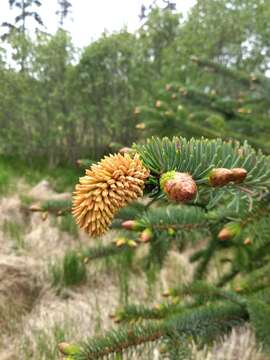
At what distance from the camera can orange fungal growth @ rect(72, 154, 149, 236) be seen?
369mm

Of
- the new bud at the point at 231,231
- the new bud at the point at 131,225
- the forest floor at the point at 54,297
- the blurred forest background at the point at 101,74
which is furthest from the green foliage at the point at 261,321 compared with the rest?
the blurred forest background at the point at 101,74

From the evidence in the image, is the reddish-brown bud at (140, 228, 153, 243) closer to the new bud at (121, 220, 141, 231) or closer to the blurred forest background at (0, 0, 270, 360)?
the new bud at (121, 220, 141, 231)

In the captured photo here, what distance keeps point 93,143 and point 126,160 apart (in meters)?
5.75

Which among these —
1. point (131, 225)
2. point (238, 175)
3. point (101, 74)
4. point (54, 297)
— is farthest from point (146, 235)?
point (101, 74)

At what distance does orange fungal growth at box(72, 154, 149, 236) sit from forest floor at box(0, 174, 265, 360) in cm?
134

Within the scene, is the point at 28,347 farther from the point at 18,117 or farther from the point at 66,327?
the point at 18,117

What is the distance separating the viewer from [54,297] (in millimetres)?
2705

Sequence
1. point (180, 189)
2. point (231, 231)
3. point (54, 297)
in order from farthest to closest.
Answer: point (54, 297) → point (231, 231) → point (180, 189)

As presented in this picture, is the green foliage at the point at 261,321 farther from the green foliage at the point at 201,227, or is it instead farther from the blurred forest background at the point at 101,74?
the blurred forest background at the point at 101,74

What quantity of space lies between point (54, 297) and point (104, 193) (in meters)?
2.50

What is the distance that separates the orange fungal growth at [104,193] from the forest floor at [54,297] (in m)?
1.34

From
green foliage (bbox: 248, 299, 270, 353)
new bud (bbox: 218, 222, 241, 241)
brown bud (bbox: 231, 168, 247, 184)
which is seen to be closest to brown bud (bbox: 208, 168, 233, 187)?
brown bud (bbox: 231, 168, 247, 184)

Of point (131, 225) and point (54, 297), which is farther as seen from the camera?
point (54, 297)

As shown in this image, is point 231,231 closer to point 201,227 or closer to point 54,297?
point 201,227
